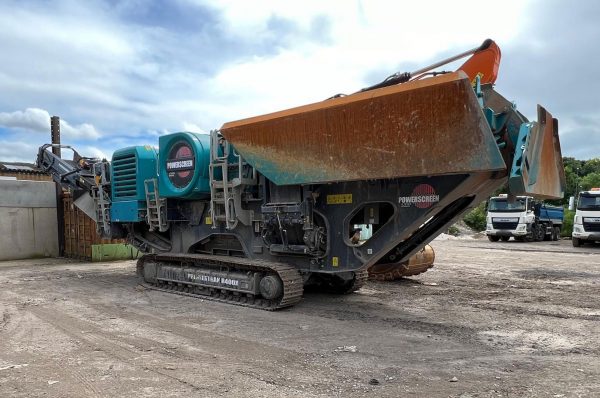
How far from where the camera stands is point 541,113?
18.9 feet

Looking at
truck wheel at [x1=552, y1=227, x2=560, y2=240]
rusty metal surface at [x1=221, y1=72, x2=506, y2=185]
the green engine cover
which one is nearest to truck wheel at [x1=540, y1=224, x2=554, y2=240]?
truck wheel at [x1=552, y1=227, x2=560, y2=240]

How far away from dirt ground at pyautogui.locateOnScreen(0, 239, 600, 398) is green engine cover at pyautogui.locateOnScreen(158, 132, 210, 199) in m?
1.80

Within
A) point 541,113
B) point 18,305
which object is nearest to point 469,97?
point 541,113

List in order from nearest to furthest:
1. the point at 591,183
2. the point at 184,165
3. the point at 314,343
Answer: the point at 314,343, the point at 184,165, the point at 591,183

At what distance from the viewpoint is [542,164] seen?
19.6 feet

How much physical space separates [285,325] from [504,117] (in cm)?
363

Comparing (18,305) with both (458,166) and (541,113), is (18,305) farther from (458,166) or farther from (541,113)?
(541,113)

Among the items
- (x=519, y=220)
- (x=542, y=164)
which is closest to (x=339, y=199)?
(x=542, y=164)

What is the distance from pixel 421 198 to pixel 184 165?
13.5 feet

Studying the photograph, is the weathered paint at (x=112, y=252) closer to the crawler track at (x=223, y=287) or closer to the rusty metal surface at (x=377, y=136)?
the crawler track at (x=223, y=287)

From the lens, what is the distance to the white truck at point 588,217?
19953mm

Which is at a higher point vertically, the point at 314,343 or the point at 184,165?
the point at 184,165

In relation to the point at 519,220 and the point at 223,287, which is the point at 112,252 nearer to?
the point at 223,287

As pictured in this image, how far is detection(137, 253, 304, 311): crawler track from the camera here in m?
7.07
